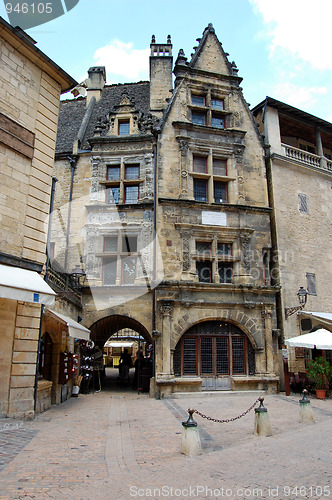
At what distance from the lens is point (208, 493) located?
13.5ft

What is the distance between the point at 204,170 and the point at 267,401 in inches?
358

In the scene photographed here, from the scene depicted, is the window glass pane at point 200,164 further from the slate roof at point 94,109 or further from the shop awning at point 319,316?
the shop awning at point 319,316

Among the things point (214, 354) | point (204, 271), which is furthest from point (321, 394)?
point (204, 271)

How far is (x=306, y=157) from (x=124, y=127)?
28.1 ft

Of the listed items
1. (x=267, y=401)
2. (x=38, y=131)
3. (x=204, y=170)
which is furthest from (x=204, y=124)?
(x=267, y=401)

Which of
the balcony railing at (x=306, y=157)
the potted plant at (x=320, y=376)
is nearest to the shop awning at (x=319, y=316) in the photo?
the potted plant at (x=320, y=376)

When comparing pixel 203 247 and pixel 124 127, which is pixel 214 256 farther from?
pixel 124 127

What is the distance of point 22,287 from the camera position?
22.5 ft

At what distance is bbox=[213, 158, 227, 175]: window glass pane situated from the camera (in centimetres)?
1526

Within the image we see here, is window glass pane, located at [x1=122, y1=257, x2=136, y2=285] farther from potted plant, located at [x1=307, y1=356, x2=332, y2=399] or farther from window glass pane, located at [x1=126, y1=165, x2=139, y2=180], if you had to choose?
potted plant, located at [x1=307, y1=356, x2=332, y2=399]

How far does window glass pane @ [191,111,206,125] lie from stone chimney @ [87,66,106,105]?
21.2 ft

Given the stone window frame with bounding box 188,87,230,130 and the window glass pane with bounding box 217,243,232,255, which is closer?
the window glass pane with bounding box 217,243,232,255

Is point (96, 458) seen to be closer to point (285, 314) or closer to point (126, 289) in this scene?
point (126, 289)

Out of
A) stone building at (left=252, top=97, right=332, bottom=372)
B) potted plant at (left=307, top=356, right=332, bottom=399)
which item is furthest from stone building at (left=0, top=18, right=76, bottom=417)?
stone building at (left=252, top=97, right=332, bottom=372)
